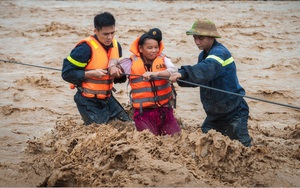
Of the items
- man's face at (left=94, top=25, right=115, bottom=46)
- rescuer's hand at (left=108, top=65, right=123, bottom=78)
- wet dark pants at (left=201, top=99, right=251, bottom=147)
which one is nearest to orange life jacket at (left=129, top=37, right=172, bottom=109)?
rescuer's hand at (left=108, top=65, right=123, bottom=78)

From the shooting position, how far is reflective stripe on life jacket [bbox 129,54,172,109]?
454cm

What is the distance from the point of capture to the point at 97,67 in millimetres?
4617

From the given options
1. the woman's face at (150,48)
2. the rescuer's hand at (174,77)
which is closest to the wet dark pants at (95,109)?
the woman's face at (150,48)

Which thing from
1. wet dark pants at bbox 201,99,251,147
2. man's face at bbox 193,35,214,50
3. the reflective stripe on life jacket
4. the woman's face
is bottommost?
wet dark pants at bbox 201,99,251,147

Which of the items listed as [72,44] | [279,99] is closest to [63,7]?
[72,44]

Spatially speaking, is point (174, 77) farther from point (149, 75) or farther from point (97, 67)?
point (97, 67)

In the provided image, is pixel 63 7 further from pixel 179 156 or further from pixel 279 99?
pixel 179 156

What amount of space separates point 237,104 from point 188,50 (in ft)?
17.3

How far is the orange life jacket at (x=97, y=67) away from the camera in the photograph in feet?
15.1

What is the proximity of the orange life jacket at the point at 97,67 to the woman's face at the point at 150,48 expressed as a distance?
44cm

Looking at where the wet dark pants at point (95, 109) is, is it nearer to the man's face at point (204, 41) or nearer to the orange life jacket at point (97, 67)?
the orange life jacket at point (97, 67)

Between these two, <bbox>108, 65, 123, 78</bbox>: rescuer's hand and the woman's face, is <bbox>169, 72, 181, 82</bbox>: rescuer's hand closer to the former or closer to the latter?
the woman's face

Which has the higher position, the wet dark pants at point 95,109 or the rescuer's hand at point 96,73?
the rescuer's hand at point 96,73

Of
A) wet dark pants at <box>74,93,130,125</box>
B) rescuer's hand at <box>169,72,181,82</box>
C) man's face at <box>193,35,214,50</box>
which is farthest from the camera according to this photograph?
wet dark pants at <box>74,93,130,125</box>
